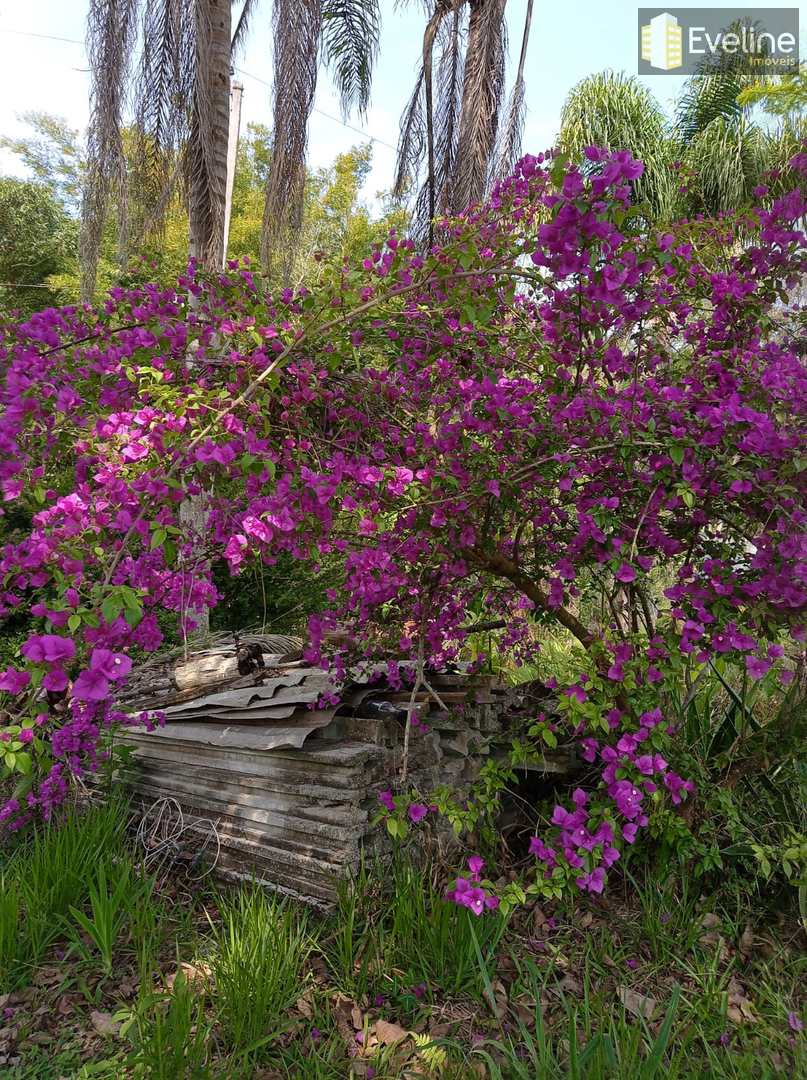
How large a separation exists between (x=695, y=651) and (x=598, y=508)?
1.82 ft

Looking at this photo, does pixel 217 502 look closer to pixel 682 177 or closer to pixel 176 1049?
pixel 176 1049

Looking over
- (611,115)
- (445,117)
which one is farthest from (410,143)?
(611,115)

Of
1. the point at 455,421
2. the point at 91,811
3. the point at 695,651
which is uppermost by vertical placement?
the point at 455,421

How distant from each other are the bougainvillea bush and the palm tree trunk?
4.06 meters

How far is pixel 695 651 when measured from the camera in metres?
2.15

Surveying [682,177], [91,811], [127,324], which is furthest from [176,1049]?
[682,177]

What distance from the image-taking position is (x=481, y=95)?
8672mm

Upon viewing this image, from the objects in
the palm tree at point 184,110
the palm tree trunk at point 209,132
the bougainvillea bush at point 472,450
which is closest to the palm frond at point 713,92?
the palm tree at point 184,110

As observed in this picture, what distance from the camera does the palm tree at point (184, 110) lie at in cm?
614

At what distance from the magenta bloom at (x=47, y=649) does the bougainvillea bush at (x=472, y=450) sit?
0.12 m

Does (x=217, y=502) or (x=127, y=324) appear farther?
(x=127, y=324)

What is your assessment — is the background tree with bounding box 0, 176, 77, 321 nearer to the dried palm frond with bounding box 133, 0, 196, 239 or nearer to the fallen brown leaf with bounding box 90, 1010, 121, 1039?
the dried palm frond with bounding box 133, 0, 196, 239

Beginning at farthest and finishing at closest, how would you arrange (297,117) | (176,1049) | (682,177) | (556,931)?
(297,117) → (682,177) → (556,931) → (176,1049)

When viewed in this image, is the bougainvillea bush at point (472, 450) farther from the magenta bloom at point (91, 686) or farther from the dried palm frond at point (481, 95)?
the dried palm frond at point (481, 95)
